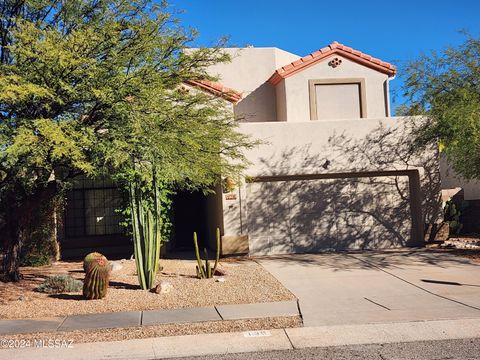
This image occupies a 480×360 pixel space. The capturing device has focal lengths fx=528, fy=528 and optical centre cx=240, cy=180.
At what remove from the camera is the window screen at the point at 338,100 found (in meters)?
18.6

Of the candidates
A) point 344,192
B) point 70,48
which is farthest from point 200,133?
point 344,192

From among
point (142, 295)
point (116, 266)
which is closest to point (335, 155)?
point (116, 266)

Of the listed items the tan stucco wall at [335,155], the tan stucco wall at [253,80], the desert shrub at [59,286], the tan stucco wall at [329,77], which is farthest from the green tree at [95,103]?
→ the tan stucco wall at [253,80]

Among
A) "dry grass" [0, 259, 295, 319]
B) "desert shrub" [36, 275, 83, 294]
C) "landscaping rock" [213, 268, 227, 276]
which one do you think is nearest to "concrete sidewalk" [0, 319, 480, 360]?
"dry grass" [0, 259, 295, 319]

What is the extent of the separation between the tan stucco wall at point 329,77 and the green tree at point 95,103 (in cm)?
743

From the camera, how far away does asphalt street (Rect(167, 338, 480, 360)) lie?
21.1 ft

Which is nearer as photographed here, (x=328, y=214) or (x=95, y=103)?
(x=95, y=103)

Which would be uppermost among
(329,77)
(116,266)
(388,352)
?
(329,77)

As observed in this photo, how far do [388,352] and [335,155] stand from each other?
9363 mm

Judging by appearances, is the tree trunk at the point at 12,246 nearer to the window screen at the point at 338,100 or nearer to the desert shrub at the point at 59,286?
the desert shrub at the point at 59,286

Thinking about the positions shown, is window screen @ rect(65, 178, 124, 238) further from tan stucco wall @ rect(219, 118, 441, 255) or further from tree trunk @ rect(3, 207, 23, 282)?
tree trunk @ rect(3, 207, 23, 282)

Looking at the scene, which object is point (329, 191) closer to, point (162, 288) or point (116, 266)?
point (116, 266)

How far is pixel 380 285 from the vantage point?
10727 mm

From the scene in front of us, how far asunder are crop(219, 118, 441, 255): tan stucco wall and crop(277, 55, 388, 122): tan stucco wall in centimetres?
301
